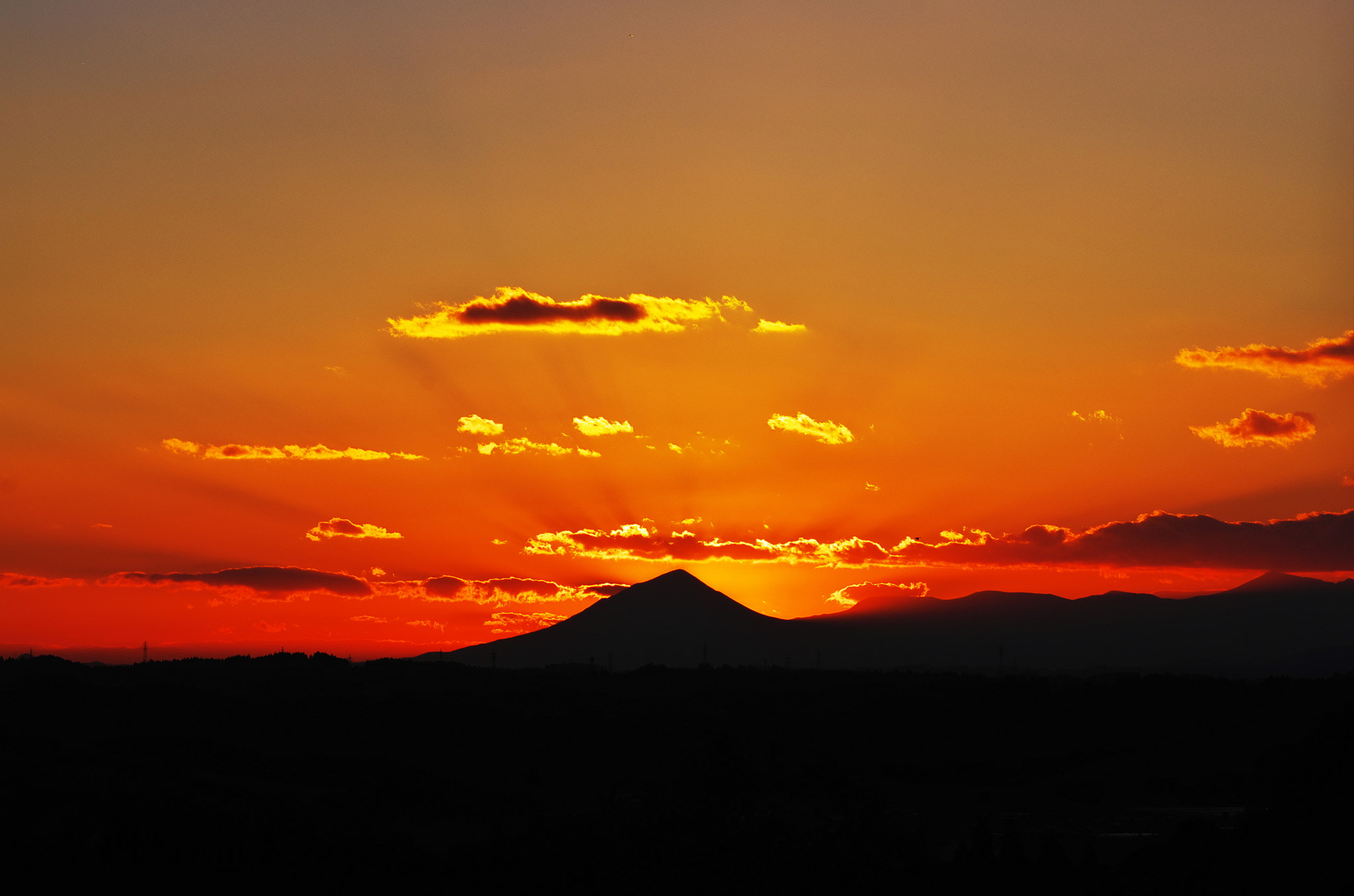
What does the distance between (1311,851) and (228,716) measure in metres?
60.1

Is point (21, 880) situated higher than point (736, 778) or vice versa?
point (736, 778)

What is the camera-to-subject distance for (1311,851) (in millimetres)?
36219

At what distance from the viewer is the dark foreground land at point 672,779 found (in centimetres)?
3628

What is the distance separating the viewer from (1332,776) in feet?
129

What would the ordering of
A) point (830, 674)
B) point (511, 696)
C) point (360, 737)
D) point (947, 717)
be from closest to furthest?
point (360, 737) → point (947, 717) → point (511, 696) → point (830, 674)

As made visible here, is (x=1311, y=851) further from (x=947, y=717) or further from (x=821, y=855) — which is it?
(x=947, y=717)

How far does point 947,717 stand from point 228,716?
44.5m

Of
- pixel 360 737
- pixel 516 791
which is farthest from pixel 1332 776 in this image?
pixel 360 737

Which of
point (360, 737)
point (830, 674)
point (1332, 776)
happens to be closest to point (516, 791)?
point (360, 737)

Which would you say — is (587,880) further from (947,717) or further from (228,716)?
(947,717)

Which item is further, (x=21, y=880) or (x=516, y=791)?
(x=516, y=791)

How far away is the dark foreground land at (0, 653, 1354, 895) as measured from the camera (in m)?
36.3

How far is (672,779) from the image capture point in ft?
181

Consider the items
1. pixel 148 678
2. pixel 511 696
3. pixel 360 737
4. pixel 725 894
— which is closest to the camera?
pixel 725 894
